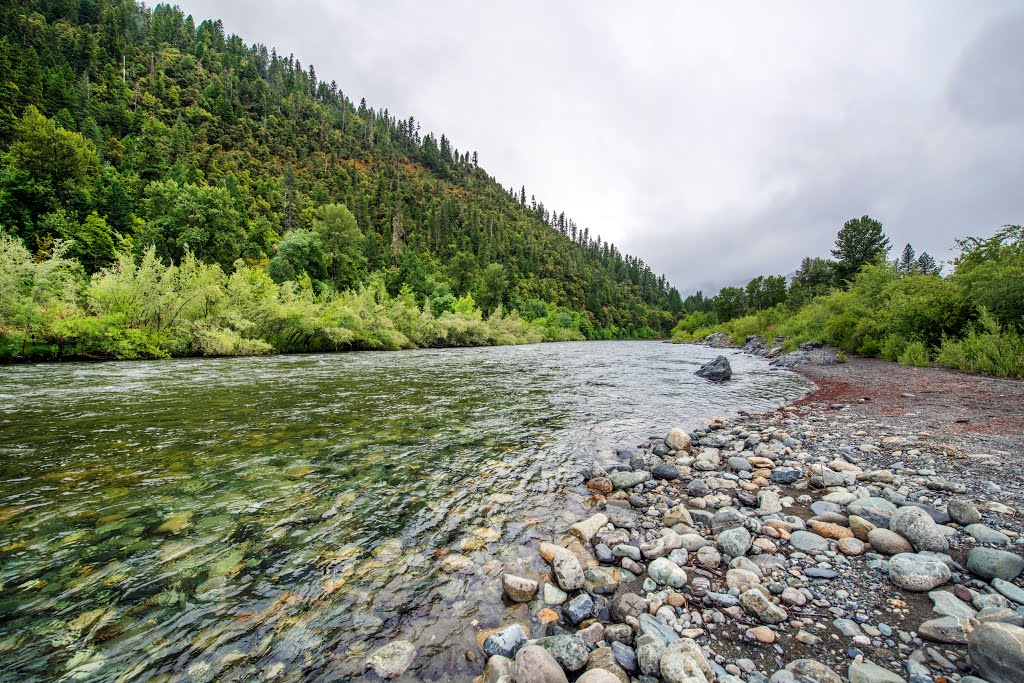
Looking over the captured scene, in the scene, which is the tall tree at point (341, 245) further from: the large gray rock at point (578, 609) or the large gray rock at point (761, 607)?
the large gray rock at point (761, 607)

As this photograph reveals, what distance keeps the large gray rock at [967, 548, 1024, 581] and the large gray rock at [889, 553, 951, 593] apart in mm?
234

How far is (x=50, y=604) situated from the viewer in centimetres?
307

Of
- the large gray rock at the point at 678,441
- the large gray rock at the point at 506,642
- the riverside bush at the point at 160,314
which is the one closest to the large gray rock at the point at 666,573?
the large gray rock at the point at 506,642

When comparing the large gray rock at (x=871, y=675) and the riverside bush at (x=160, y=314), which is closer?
the large gray rock at (x=871, y=675)

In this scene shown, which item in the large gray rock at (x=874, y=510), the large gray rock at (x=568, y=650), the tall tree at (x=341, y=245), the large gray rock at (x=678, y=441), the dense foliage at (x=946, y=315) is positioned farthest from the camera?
the tall tree at (x=341, y=245)

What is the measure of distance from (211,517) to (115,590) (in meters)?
1.26

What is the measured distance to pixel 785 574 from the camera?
11.6 feet

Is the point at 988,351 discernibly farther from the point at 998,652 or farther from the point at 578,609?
the point at 578,609

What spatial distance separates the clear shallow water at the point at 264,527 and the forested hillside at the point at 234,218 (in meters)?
15.2

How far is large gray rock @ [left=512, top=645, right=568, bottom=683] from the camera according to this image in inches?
94.4

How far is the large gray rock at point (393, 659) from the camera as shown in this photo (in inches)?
102

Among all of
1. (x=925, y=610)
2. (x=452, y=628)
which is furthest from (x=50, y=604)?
(x=925, y=610)

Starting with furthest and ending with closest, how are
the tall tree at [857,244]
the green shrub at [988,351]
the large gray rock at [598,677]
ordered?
the tall tree at [857,244] → the green shrub at [988,351] → the large gray rock at [598,677]

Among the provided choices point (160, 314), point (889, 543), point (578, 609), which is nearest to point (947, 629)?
point (889, 543)
